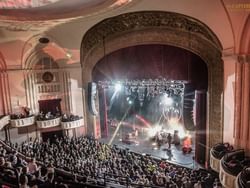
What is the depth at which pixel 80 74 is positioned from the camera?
17.1 metres

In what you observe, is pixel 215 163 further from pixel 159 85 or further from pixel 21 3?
pixel 21 3

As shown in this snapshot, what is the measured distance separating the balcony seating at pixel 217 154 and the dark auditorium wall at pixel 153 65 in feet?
13.3

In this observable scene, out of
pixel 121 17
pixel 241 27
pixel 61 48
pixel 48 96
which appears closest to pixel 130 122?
pixel 48 96

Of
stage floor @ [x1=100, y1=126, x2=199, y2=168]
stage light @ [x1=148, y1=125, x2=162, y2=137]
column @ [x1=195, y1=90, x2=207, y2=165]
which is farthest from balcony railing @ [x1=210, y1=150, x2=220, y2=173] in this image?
stage light @ [x1=148, y1=125, x2=162, y2=137]

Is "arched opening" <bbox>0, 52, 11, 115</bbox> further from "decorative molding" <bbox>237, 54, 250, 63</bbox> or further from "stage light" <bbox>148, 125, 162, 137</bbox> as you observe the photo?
"decorative molding" <bbox>237, 54, 250, 63</bbox>

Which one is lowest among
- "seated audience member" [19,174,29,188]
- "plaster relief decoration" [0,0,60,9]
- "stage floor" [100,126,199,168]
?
"stage floor" [100,126,199,168]

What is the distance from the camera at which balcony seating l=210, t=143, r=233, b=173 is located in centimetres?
1023

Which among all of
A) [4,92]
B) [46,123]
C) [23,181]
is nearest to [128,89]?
[46,123]

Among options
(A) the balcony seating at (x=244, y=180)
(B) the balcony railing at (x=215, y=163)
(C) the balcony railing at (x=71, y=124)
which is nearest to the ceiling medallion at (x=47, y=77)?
(C) the balcony railing at (x=71, y=124)

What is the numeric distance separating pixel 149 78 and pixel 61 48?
585 cm

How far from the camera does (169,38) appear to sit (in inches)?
588

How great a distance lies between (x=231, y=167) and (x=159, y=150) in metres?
8.10

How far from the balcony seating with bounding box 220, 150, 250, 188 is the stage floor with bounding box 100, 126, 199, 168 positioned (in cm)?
462

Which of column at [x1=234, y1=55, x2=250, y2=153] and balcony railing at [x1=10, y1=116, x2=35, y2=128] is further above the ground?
column at [x1=234, y1=55, x2=250, y2=153]
